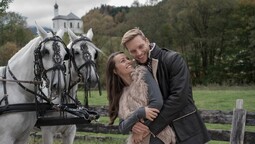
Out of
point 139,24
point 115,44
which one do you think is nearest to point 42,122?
point 115,44

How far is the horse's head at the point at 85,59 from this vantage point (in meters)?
5.10

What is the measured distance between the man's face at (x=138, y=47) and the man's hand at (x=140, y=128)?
0.52m

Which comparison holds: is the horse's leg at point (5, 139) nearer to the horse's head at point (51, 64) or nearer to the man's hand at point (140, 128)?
the horse's head at point (51, 64)

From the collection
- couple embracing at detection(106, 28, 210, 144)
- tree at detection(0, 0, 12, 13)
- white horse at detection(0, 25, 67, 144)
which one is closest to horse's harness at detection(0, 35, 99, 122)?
white horse at detection(0, 25, 67, 144)

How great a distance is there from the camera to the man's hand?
2.76 m

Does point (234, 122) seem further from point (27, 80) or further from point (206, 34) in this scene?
point (206, 34)

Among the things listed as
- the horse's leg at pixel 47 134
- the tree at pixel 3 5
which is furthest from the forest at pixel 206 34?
the horse's leg at pixel 47 134

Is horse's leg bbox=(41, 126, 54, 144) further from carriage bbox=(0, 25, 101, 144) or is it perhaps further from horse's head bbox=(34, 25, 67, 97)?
horse's head bbox=(34, 25, 67, 97)

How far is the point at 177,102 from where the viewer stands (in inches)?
107

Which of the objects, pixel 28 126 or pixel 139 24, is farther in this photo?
pixel 139 24

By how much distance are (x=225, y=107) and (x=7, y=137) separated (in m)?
10.7

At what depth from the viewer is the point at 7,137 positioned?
4.20m

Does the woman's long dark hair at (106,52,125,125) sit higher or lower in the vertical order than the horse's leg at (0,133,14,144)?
higher

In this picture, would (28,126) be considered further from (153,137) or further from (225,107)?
(225,107)
